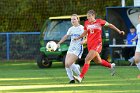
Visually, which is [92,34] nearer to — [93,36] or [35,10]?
[93,36]

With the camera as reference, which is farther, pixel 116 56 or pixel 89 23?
pixel 116 56

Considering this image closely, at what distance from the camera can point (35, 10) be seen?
35.1 m

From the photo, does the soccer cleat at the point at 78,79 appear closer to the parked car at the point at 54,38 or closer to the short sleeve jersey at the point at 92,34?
the short sleeve jersey at the point at 92,34

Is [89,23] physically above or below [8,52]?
above

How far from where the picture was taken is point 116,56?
2866 centimetres

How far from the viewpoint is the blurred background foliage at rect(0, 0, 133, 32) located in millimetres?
34375

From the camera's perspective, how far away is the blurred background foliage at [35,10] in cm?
3438

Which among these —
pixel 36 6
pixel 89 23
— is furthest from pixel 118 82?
pixel 36 6

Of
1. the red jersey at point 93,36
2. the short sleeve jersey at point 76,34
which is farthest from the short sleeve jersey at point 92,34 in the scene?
the short sleeve jersey at point 76,34

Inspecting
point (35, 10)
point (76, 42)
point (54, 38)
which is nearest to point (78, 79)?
point (76, 42)

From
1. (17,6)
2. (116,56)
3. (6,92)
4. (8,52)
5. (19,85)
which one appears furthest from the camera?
(17,6)

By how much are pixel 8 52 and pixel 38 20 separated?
129 inches

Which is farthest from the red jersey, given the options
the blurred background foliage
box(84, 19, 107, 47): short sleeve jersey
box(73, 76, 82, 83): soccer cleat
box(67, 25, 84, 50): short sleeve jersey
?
the blurred background foliage

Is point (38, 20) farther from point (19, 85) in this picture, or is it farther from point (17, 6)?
point (19, 85)
